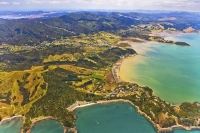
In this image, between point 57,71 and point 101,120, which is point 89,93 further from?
point 57,71

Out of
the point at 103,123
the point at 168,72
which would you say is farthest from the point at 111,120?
the point at 168,72

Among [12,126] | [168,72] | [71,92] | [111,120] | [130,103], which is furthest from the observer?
[168,72]

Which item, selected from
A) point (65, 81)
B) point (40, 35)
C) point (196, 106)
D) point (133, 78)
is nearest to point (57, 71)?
point (65, 81)

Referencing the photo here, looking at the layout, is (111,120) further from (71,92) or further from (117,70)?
(117,70)

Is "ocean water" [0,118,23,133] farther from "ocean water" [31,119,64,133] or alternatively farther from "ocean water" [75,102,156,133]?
"ocean water" [75,102,156,133]

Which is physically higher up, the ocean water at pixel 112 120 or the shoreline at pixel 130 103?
the shoreline at pixel 130 103

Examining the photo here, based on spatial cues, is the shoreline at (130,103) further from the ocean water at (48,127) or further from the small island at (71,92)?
the ocean water at (48,127)

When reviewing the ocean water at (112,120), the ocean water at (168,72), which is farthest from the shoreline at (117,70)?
the ocean water at (112,120)
